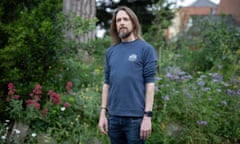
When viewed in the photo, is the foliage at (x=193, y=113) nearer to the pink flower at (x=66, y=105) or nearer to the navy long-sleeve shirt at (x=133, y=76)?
the pink flower at (x=66, y=105)

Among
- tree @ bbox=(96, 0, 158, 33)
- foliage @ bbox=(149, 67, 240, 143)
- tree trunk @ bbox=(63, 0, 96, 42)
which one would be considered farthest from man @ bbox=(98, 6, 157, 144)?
tree @ bbox=(96, 0, 158, 33)

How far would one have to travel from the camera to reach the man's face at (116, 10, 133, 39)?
2764 millimetres

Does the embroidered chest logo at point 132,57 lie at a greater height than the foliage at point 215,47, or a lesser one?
greater

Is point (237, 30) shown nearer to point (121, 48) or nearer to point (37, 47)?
point (37, 47)

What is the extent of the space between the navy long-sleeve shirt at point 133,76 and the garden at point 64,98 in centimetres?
167

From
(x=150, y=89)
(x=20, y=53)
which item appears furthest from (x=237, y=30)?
(x=150, y=89)

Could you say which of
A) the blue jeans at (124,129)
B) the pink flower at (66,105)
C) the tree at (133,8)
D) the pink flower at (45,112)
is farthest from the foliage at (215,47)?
the tree at (133,8)

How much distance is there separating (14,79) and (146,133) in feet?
7.76

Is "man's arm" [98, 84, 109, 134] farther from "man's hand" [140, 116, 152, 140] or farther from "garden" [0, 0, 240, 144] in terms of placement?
"garden" [0, 0, 240, 144]

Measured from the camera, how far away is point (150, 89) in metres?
2.67

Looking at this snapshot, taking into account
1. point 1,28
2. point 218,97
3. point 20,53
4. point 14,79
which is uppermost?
point 1,28

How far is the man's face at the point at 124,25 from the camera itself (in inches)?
109

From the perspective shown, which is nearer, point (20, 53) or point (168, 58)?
point (20, 53)

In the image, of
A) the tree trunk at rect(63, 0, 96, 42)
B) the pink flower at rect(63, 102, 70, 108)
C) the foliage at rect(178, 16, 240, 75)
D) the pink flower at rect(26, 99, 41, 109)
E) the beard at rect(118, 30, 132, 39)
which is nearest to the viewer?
the beard at rect(118, 30, 132, 39)
